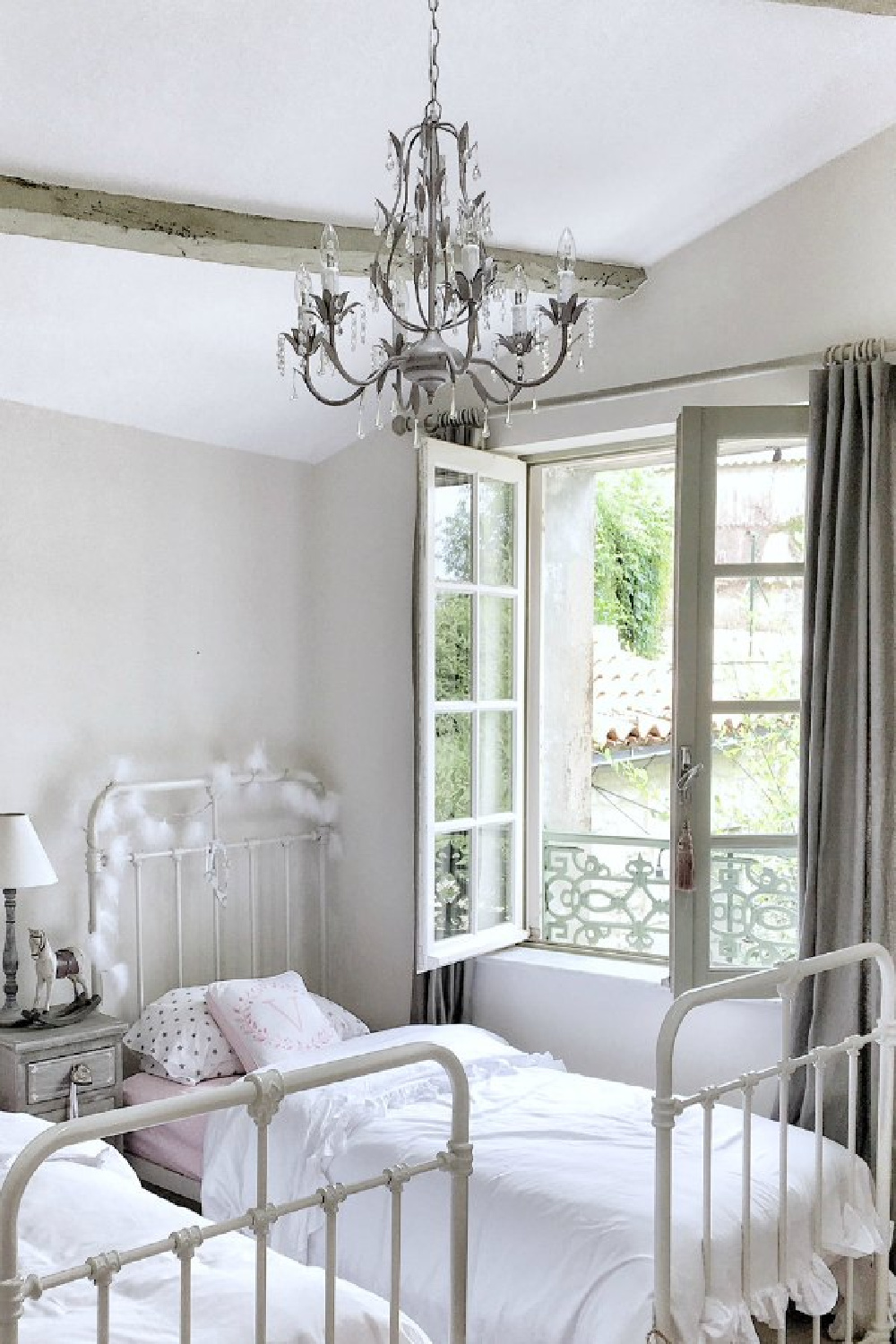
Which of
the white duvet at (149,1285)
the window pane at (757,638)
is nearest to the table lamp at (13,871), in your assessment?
the white duvet at (149,1285)

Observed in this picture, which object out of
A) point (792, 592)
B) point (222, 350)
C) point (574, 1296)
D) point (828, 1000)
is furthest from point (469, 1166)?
point (222, 350)

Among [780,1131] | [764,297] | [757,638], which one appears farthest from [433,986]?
[764,297]

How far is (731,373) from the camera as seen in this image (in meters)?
3.55

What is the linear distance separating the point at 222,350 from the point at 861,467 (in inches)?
70.7

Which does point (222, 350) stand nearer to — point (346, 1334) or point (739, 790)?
point (739, 790)

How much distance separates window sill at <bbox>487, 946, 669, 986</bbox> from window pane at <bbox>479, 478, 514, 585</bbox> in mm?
1202

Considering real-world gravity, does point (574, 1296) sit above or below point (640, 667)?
below

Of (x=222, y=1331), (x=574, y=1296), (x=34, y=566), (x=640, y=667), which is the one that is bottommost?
(x=574, y=1296)

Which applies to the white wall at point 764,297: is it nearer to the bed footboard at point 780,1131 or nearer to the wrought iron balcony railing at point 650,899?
the wrought iron balcony railing at point 650,899

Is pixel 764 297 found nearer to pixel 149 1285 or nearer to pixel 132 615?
pixel 132 615

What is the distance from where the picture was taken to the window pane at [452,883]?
3.94 m

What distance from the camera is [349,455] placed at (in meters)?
4.48

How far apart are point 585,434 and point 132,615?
59.0 inches

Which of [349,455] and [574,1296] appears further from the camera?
[349,455]
